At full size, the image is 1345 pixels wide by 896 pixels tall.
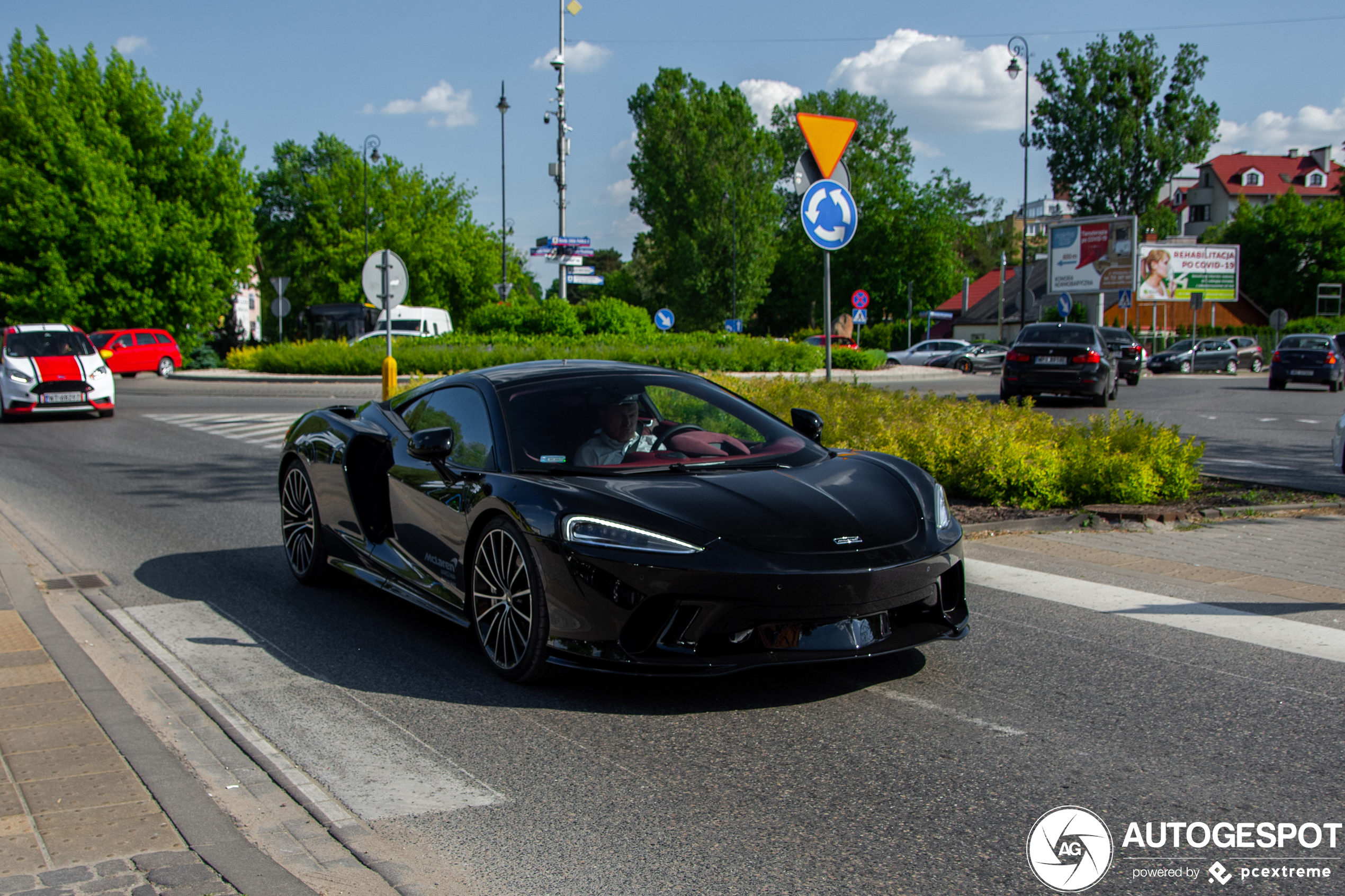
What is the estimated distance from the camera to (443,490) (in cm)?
510

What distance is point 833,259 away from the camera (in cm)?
7644

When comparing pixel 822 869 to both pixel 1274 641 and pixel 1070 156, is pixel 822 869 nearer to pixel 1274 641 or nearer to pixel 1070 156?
pixel 1274 641

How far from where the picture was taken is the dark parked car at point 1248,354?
4972 cm

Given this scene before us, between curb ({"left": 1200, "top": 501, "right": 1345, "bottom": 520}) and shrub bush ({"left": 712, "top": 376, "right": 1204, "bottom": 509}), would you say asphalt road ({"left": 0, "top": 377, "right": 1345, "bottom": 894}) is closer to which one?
shrub bush ({"left": 712, "top": 376, "right": 1204, "bottom": 509})

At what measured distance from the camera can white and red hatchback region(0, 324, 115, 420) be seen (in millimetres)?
18875

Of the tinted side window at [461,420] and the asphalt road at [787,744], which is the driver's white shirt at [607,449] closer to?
the tinted side window at [461,420]

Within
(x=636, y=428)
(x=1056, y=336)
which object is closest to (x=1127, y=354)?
(x=1056, y=336)

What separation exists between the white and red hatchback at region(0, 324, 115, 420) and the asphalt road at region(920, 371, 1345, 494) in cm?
1497

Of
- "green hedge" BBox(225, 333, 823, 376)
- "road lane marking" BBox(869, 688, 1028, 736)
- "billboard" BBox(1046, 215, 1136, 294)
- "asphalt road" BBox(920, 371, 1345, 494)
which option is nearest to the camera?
"road lane marking" BBox(869, 688, 1028, 736)

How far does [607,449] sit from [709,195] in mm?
61363

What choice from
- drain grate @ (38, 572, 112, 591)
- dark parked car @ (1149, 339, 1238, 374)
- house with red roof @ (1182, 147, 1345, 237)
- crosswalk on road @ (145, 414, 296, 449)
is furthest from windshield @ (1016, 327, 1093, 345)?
house with red roof @ (1182, 147, 1345, 237)

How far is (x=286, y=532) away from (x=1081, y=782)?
16.3 ft

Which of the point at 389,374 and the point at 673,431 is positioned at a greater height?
the point at 389,374

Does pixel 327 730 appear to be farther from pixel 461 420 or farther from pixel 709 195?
pixel 709 195
